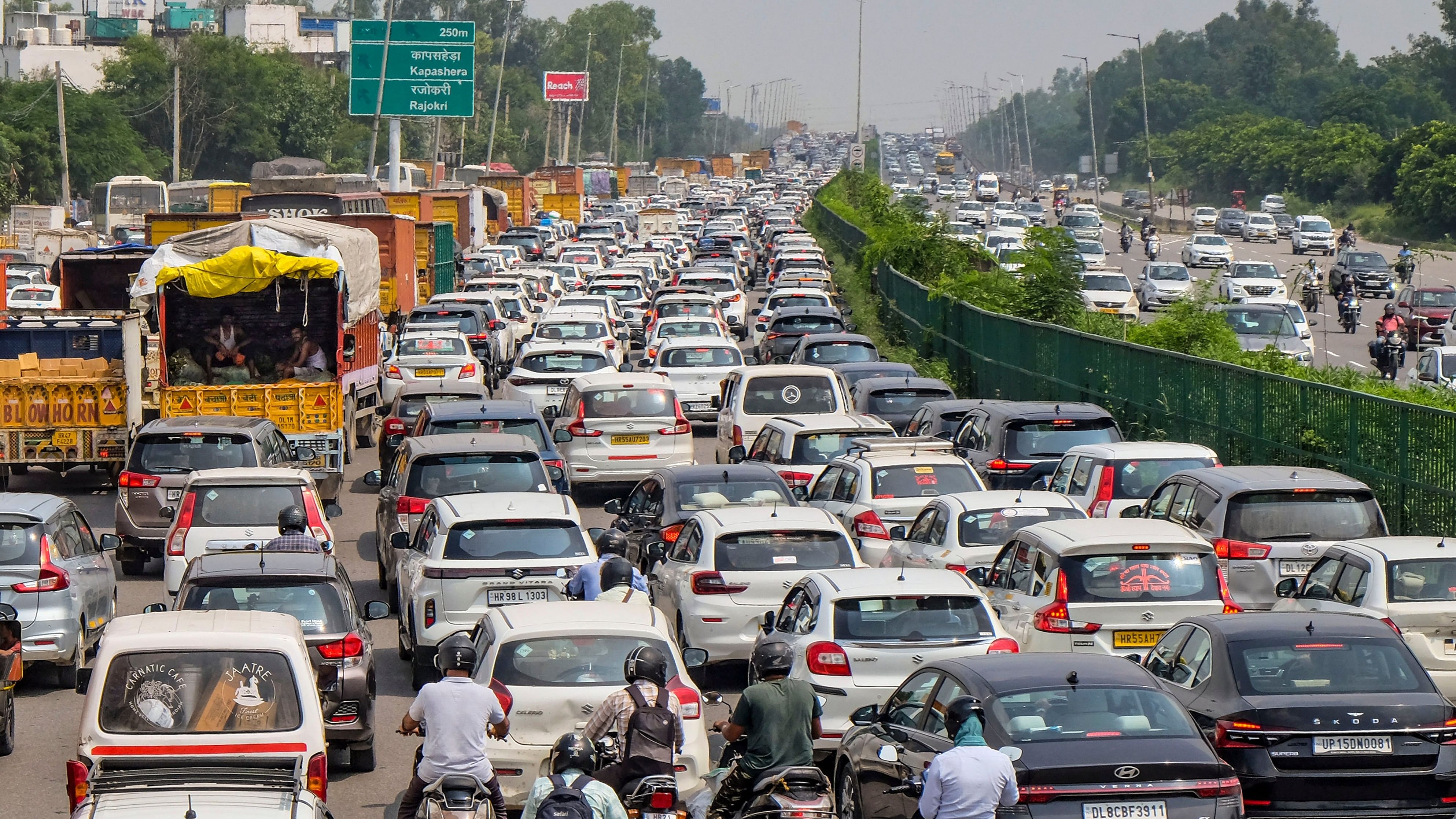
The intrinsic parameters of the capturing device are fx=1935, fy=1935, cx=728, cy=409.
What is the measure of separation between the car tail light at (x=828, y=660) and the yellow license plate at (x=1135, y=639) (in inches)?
82.0

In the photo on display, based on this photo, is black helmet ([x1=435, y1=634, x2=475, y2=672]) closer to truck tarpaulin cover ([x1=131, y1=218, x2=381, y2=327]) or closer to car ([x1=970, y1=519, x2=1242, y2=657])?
car ([x1=970, y1=519, x2=1242, y2=657])

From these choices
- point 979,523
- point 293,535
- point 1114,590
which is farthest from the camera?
point 979,523

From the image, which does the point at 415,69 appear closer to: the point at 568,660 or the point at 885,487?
the point at 885,487

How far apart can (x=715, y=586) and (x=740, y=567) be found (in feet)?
0.85

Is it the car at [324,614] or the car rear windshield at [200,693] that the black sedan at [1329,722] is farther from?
the car at [324,614]

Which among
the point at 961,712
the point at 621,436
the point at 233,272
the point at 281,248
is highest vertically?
the point at 281,248

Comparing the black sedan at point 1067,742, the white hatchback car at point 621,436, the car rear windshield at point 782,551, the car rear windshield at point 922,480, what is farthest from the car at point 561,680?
the white hatchback car at point 621,436

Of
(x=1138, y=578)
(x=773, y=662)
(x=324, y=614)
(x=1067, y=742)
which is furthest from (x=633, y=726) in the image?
(x=1138, y=578)

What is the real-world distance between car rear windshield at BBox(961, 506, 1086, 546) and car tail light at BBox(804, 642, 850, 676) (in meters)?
4.25

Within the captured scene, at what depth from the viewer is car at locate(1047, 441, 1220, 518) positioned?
18.3 metres

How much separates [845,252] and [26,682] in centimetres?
5958

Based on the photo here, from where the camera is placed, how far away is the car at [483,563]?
1433 cm

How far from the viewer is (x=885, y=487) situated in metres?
18.4

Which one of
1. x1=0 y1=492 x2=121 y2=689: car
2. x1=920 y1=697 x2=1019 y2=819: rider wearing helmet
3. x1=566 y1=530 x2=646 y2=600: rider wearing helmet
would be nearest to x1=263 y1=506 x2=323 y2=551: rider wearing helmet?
x1=0 y1=492 x2=121 y2=689: car
